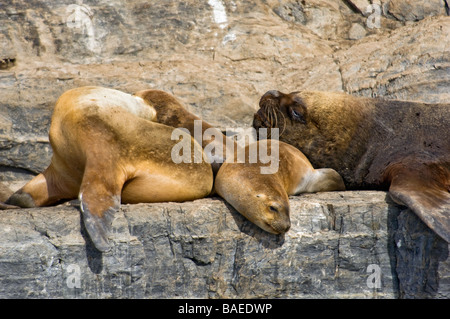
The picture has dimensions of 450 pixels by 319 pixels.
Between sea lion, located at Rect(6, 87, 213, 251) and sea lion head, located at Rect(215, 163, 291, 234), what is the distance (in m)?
0.21

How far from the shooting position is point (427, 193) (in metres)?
4.59

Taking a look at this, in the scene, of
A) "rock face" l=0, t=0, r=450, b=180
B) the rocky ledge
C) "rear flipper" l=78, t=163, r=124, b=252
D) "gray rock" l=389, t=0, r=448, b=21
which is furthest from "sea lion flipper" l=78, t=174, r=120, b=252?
"gray rock" l=389, t=0, r=448, b=21

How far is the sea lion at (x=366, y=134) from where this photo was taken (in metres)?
5.32

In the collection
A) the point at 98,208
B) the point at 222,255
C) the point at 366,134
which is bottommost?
the point at 222,255

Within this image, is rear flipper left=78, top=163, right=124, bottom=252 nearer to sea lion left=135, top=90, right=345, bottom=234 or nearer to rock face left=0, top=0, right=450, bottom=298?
rock face left=0, top=0, right=450, bottom=298

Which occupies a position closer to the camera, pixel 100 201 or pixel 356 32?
pixel 100 201

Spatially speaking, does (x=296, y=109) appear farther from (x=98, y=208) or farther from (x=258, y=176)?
(x=98, y=208)

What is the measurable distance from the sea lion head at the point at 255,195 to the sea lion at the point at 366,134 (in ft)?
3.20

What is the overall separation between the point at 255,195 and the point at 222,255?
0.47m

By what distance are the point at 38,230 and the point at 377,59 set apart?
4.52 meters

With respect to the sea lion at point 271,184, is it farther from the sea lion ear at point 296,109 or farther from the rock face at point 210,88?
the sea lion ear at point 296,109

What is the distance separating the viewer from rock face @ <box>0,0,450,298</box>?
14.0 feet

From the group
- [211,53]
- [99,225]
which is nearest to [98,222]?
[99,225]

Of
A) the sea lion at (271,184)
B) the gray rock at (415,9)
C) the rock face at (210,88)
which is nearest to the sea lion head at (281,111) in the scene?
the sea lion at (271,184)
